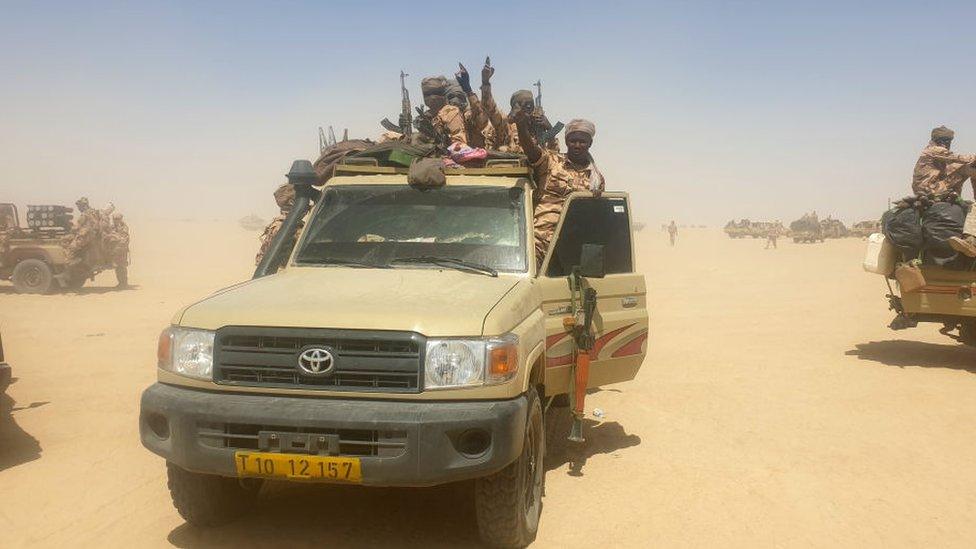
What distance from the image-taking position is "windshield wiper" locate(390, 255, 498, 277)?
4.50 m

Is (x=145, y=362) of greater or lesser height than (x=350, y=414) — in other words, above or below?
below

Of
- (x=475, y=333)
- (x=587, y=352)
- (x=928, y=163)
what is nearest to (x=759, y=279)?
(x=928, y=163)

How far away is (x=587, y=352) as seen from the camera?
5.09 m

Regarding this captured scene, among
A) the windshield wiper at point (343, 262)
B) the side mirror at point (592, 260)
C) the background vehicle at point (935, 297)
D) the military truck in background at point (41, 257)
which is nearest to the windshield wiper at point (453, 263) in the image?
the windshield wiper at point (343, 262)

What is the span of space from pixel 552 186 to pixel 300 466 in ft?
11.1

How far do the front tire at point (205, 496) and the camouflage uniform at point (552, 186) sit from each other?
2.45m

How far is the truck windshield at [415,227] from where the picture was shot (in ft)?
15.4

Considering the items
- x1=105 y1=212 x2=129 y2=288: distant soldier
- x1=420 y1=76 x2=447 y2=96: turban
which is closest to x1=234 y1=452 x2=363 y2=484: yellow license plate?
x1=420 y1=76 x2=447 y2=96: turban

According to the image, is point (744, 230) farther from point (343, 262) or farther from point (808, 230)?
point (343, 262)

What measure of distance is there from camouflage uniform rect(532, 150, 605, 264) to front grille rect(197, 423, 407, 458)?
215cm

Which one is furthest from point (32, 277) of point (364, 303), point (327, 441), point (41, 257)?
point (327, 441)

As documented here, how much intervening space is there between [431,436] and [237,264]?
32.5 meters

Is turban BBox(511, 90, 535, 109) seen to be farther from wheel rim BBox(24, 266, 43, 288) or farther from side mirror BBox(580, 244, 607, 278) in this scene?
wheel rim BBox(24, 266, 43, 288)

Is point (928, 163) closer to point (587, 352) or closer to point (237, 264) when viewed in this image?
point (587, 352)
